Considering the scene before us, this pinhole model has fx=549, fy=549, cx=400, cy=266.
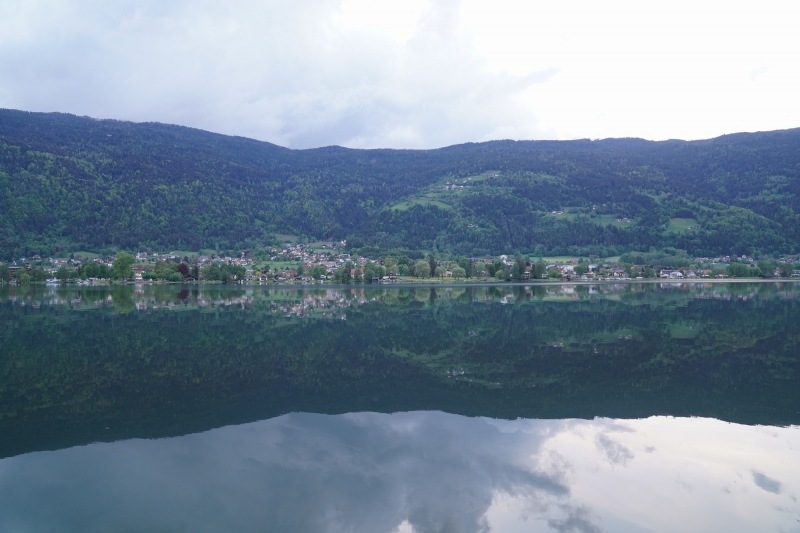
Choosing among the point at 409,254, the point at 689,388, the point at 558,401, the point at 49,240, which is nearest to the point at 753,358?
the point at 689,388

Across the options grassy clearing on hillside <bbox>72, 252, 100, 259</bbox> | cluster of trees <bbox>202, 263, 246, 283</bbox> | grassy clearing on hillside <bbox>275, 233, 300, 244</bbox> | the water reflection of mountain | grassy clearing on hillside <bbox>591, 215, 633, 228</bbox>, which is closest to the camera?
the water reflection of mountain

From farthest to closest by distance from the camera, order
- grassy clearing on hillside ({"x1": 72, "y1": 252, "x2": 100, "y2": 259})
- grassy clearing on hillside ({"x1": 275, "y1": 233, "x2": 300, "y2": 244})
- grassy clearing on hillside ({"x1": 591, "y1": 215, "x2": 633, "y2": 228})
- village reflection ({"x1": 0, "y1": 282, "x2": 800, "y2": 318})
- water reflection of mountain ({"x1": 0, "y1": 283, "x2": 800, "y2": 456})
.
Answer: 1. grassy clearing on hillside ({"x1": 275, "y1": 233, "x2": 300, "y2": 244})
2. grassy clearing on hillside ({"x1": 591, "y1": 215, "x2": 633, "y2": 228})
3. grassy clearing on hillside ({"x1": 72, "y1": 252, "x2": 100, "y2": 259})
4. village reflection ({"x1": 0, "y1": 282, "x2": 800, "y2": 318})
5. water reflection of mountain ({"x1": 0, "y1": 283, "x2": 800, "y2": 456})

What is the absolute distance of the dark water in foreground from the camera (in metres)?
7.61

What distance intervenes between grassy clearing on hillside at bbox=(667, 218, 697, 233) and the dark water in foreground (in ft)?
394

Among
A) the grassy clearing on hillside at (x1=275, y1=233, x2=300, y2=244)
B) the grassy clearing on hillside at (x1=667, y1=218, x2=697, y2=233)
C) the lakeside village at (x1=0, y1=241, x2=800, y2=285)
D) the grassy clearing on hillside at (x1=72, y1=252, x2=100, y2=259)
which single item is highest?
the grassy clearing on hillside at (x1=667, y1=218, x2=697, y2=233)

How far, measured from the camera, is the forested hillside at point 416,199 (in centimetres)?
12762

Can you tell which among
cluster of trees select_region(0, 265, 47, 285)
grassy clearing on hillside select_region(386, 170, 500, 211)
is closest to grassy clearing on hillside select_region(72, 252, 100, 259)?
cluster of trees select_region(0, 265, 47, 285)

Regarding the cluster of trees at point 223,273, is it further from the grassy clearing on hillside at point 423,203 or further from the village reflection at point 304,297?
the grassy clearing on hillside at point 423,203

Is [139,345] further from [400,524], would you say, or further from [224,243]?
[224,243]

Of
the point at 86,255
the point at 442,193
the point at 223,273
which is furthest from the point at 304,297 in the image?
the point at 442,193

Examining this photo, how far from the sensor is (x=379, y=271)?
9912 cm

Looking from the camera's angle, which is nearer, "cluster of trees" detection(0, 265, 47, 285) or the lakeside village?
"cluster of trees" detection(0, 265, 47, 285)

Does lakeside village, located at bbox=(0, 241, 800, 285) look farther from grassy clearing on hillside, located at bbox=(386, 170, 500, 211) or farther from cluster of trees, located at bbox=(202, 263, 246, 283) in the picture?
grassy clearing on hillside, located at bbox=(386, 170, 500, 211)

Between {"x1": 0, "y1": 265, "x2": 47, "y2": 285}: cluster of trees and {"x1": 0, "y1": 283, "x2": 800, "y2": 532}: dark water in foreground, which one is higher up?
{"x1": 0, "y1": 283, "x2": 800, "y2": 532}: dark water in foreground
